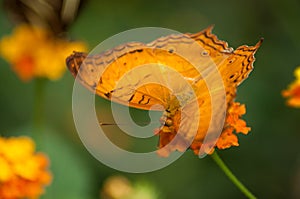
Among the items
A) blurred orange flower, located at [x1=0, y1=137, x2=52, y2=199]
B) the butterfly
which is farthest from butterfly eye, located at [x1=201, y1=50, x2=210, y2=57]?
blurred orange flower, located at [x1=0, y1=137, x2=52, y2=199]

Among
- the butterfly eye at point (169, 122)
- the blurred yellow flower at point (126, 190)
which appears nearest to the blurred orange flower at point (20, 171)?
the blurred yellow flower at point (126, 190)

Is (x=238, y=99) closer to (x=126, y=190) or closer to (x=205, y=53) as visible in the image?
(x=126, y=190)

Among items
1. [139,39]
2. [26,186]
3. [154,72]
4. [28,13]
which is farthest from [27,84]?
[154,72]

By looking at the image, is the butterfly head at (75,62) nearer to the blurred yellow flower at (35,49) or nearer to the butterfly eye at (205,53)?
the butterfly eye at (205,53)

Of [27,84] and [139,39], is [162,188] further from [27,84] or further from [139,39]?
[27,84]

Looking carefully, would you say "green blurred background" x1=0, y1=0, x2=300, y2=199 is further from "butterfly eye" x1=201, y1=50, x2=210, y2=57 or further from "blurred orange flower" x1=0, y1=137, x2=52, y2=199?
"butterfly eye" x1=201, y1=50, x2=210, y2=57
